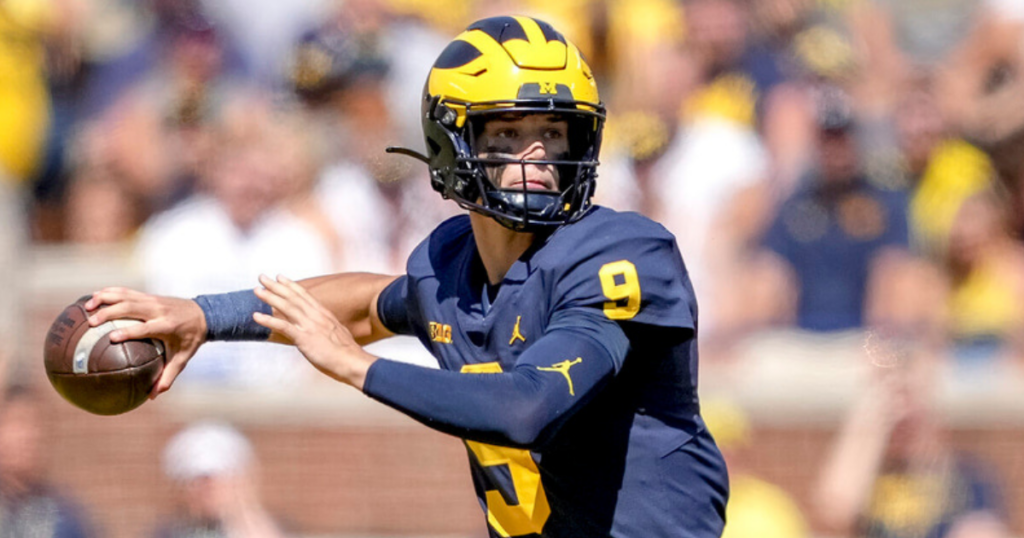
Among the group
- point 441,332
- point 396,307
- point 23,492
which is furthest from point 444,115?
point 23,492

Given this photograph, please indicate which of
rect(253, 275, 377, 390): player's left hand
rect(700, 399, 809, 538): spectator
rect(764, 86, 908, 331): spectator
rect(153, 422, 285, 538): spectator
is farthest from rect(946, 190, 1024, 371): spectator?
rect(253, 275, 377, 390): player's left hand

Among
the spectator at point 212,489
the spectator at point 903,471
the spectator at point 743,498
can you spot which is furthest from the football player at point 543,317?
the spectator at point 903,471

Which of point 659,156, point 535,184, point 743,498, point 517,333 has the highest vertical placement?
point 535,184

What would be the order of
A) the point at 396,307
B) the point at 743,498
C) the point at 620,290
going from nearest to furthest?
the point at 620,290 → the point at 396,307 → the point at 743,498

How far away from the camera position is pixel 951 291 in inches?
310

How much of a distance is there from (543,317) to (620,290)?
25 cm

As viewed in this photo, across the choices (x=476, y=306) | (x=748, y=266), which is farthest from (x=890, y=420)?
(x=476, y=306)

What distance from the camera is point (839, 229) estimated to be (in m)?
7.89

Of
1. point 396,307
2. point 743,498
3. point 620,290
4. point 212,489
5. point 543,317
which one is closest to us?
point 620,290

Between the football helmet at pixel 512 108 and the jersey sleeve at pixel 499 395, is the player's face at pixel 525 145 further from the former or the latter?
the jersey sleeve at pixel 499 395

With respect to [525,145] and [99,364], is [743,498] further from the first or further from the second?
[99,364]

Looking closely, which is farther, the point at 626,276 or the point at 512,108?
the point at 512,108

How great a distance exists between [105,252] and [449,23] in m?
2.44

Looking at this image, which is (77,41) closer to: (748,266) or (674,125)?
(674,125)
